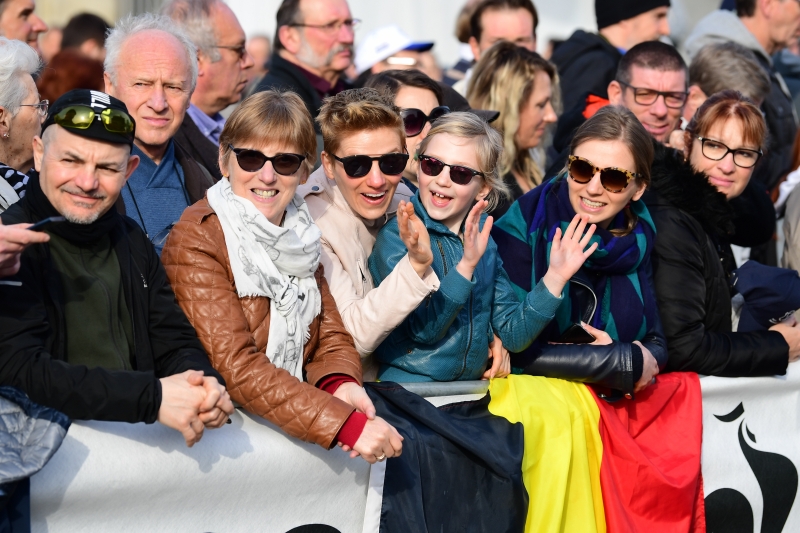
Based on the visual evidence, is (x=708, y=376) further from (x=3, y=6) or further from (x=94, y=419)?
(x=3, y=6)

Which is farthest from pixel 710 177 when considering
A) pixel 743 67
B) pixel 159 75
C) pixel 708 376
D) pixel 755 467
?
pixel 159 75

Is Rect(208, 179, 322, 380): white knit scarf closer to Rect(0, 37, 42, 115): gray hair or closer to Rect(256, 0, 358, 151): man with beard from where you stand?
Rect(0, 37, 42, 115): gray hair

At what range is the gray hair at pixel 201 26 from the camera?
20.3 ft

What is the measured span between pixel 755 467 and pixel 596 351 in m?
1.17

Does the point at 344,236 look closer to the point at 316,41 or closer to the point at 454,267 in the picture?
the point at 454,267

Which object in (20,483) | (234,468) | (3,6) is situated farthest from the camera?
(3,6)

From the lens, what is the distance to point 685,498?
4.65 meters

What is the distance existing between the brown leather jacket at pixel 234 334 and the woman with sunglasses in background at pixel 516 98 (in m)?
2.73

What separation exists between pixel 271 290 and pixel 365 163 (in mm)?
841

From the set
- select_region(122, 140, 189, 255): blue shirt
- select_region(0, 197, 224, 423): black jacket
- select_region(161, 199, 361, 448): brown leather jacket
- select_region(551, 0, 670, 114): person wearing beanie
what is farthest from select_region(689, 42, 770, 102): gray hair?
select_region(0, 197, 224, 423): black jacket

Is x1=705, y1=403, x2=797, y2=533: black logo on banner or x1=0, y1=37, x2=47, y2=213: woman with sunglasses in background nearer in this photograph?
x1=0, y1=37, x2=47, y2=213: woman with sunglasses in background

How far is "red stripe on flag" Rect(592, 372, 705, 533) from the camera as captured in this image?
446cm

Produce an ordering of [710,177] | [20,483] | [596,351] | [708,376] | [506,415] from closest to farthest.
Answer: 1. [20,483]
2. [506,415]
3. [596,351]
4. [708,376]
5. [710,177]

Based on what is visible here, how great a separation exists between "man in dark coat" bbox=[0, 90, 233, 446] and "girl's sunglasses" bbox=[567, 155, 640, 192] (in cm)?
195
